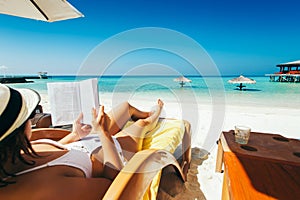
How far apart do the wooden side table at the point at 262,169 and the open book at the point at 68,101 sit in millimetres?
1425

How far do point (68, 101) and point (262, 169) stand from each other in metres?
1.80

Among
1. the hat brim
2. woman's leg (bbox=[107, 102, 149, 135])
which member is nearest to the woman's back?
the hat brim

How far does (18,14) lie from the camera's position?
1.96 meters

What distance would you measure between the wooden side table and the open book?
1.42 metres

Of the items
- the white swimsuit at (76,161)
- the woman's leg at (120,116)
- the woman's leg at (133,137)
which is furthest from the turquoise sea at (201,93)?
the white swimsuit at (76,161)

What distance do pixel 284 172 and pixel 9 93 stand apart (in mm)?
1223

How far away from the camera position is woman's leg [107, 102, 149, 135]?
5.04ft

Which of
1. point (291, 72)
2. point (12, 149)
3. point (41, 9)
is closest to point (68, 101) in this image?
point (41, 9)

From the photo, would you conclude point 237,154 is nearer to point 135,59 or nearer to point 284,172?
point 284,172

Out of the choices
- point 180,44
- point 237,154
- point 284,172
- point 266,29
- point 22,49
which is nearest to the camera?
point 284,172

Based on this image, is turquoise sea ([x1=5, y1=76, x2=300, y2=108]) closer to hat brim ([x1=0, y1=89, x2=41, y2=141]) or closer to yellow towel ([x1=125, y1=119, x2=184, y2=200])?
yellow towel ([x1=125, y1=119, x2=184, y2=200])

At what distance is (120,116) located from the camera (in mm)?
1597

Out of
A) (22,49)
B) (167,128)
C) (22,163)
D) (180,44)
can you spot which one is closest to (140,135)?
(167,128)

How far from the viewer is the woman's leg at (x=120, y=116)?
154 cm
